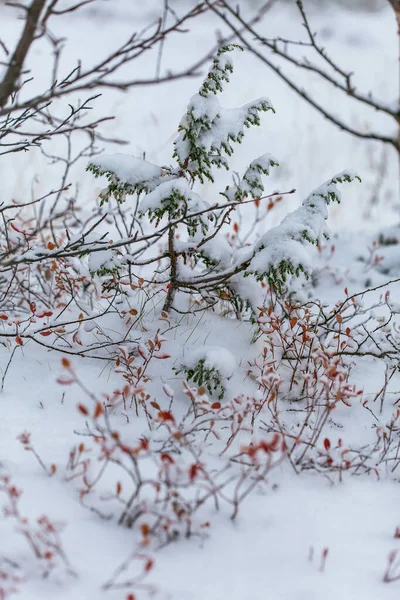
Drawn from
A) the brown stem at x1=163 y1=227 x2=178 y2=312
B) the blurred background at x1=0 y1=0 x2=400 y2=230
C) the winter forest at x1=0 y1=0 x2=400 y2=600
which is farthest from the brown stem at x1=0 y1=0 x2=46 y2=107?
the blurred background at x1=0 y1=0 x2=400 y2=230

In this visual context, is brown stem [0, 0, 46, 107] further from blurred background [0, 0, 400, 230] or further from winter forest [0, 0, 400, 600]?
blurred background [0, 0, 400, 230]

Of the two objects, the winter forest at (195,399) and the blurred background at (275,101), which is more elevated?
the blurred background at (275,101)

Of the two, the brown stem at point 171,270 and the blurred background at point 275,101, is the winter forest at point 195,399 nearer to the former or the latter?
the brown stem at point 171,270

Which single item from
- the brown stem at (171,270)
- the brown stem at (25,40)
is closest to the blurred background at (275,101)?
the brown stem at (171,270)

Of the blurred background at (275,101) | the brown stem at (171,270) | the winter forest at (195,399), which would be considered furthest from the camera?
the blurred background at (275,101)

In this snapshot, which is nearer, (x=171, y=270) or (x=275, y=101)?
(x=171, y=270)

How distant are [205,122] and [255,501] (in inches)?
62.5

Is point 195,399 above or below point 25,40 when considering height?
below

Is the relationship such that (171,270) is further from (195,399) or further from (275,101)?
(275,101)

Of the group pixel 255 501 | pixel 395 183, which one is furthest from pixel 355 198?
pixel 255 501

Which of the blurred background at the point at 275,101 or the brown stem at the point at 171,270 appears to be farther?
the blurred background at the point at 275,101

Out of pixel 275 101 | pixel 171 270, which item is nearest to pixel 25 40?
pixel 171 270

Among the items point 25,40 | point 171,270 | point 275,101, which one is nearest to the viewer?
point 25,40

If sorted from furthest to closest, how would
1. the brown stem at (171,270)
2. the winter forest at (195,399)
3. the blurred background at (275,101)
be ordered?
the blurred background at (275,101)
the brown stem at (171,270)
the winter forest at (195,399)
